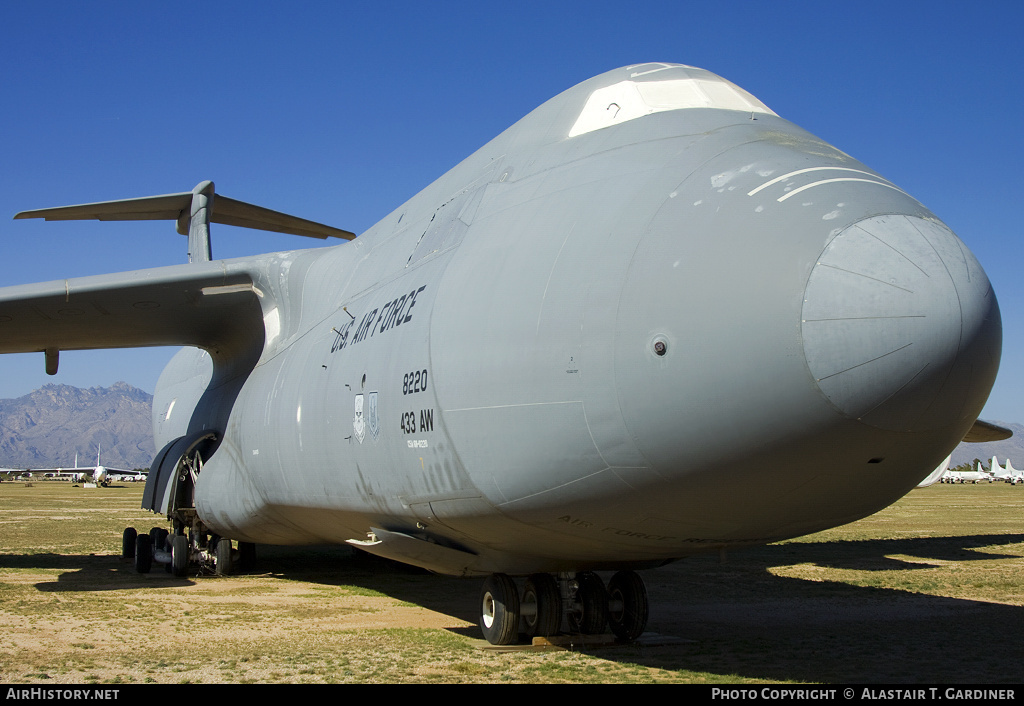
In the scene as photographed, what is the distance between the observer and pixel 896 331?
388cm

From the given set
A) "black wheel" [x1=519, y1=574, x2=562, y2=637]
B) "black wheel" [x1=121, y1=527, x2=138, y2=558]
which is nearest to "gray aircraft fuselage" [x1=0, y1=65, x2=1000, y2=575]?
"black wheel" [x1=519, y1=574, x2=562, y2=637]

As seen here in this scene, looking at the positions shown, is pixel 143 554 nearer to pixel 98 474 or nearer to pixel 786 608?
pixel 786 608

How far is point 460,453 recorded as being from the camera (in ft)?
17.9

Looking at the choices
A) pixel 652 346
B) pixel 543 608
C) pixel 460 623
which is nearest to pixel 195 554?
pixel 460 623

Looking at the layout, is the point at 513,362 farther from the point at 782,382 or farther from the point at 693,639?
the point at 693,639

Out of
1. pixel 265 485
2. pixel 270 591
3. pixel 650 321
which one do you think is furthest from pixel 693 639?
pixel 270 591

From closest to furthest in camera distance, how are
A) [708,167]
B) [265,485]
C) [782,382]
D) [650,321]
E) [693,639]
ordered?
[782,382] → [650,321] → [708,167] → [693,639] → [265,485]

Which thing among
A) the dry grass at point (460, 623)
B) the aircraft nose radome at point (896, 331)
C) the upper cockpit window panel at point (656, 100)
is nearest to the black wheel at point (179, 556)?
the dry grass at point (460, 623)

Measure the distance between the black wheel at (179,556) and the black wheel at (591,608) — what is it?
23.7 ft

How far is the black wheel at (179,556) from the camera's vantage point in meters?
12.1

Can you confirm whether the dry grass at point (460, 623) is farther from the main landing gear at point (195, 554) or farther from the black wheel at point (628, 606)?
the main landing gear at point (195, 554)

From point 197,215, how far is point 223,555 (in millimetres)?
5603

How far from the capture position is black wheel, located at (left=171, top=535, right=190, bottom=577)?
39.6 feet

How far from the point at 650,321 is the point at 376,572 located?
9463mm
